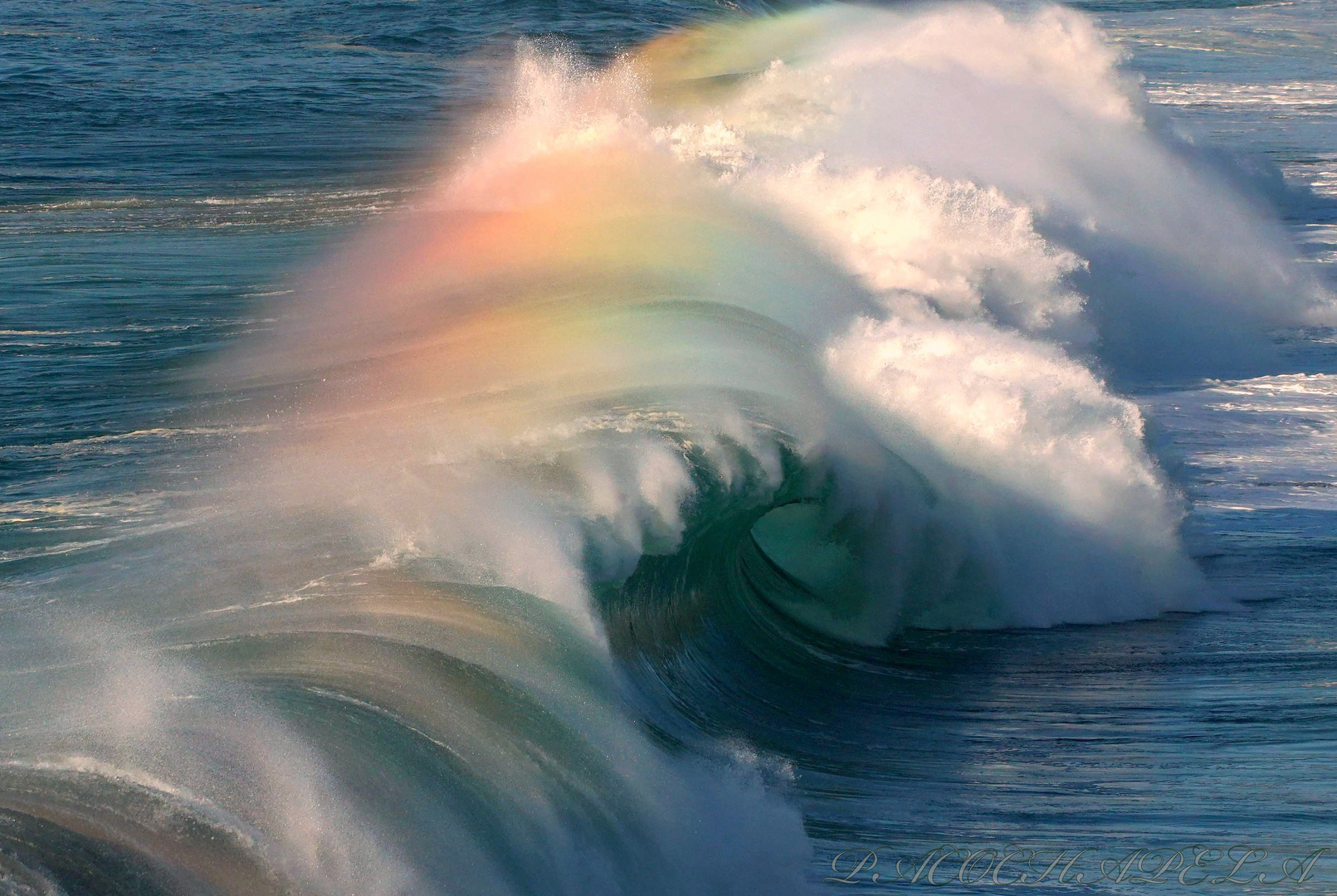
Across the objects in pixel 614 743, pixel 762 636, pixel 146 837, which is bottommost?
pixel 762 636

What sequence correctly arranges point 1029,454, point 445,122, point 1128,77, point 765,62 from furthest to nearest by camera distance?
point 765,62
point 1128,77
point 445,122
point 1029,454

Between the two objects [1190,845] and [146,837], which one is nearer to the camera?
[146,837]

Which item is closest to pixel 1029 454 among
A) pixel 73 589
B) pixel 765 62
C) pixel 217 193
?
pixel 73 589

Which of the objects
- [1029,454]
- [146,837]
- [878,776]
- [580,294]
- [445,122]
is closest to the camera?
[146,837]

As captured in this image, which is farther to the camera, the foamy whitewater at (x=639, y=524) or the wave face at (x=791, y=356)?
the wave face at (x=791, y=356)

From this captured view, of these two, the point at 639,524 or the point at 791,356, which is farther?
the point at 791,356

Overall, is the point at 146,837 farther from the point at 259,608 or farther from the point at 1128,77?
the point at 1128,77

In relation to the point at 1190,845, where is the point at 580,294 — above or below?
above

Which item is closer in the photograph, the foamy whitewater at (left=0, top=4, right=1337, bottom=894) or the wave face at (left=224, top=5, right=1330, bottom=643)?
the foamy whitewater at (left=0, top=4, right=1337, bottom=894)
